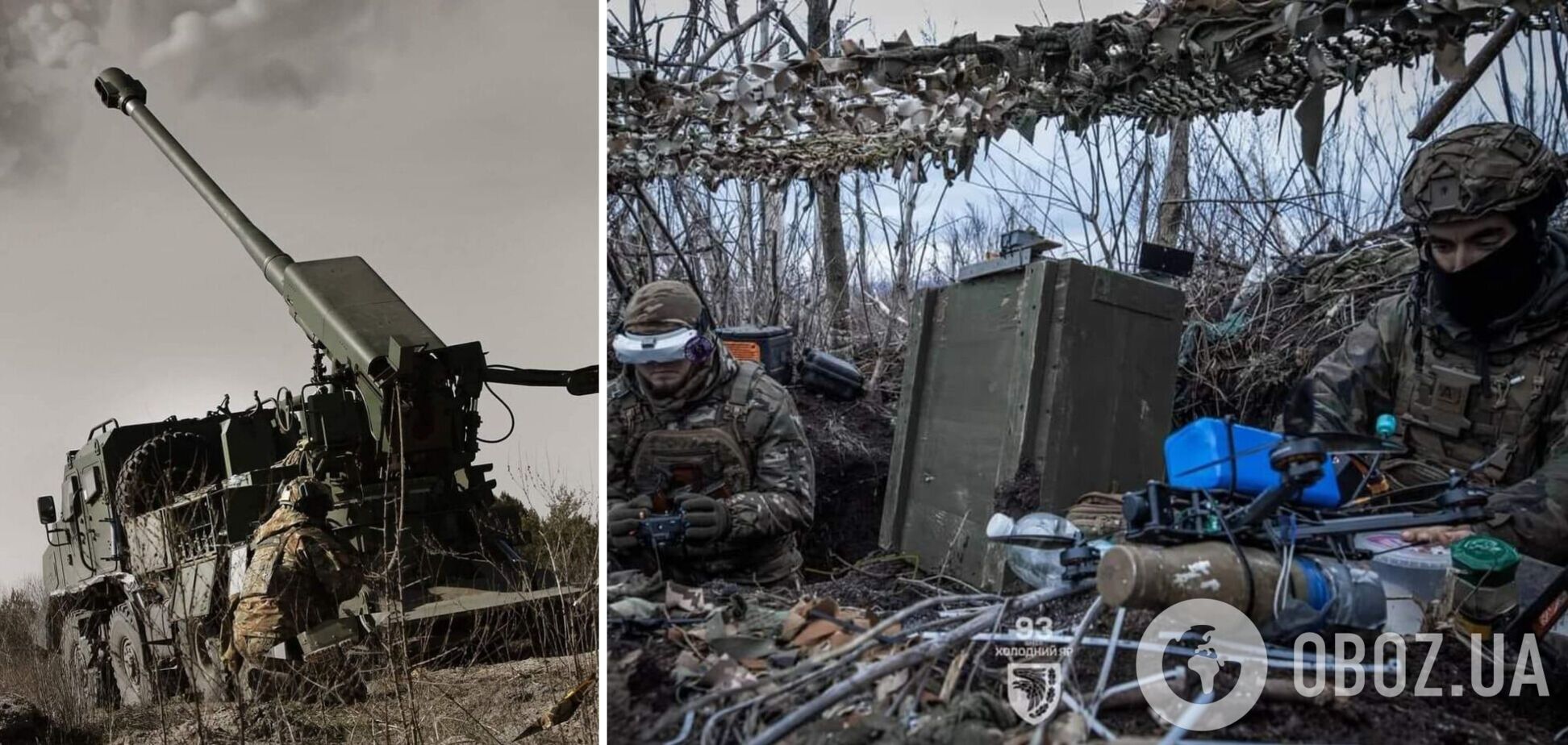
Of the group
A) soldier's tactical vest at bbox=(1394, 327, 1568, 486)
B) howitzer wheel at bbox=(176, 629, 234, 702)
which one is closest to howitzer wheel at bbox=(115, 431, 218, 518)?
howitzer wheel at bbox=(176, 629, 234, 702)

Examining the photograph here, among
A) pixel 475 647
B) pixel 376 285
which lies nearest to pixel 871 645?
pixel 475 647

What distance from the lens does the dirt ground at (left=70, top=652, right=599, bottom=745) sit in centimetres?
595

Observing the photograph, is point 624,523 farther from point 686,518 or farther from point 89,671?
point 89,671

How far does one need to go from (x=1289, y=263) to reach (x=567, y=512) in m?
4.72

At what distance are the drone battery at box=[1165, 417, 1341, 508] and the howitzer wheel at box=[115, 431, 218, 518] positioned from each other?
772 cm

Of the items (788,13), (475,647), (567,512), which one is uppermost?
(788,13)

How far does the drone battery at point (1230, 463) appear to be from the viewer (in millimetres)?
1996

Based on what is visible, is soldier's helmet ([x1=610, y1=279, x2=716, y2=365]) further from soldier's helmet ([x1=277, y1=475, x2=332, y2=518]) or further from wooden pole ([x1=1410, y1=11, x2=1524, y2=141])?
soldier's helmet ([x1=277, y1=475, x2=332, y2=518])

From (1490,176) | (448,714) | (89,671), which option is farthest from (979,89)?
(89,671)

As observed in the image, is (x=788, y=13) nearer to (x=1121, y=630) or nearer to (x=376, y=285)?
(x=1121, y=630)

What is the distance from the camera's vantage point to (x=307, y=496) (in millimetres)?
7059

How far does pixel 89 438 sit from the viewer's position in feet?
27.1

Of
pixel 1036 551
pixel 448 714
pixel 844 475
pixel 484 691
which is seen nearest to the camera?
pixel 1036 551

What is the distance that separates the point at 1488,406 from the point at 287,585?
643 cm
